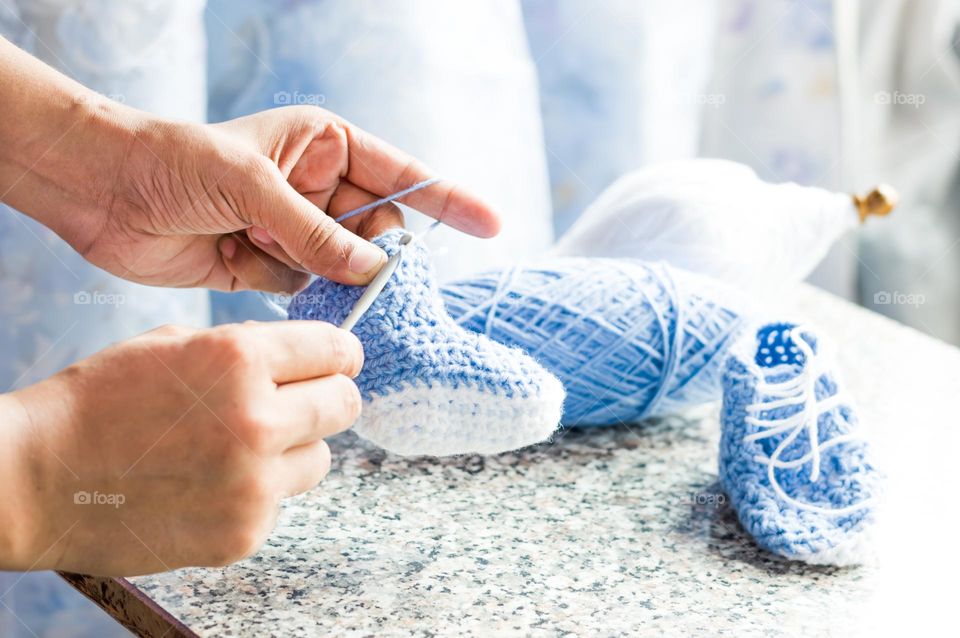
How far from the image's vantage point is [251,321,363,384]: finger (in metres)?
0.54

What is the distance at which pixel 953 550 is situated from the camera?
2.37ft

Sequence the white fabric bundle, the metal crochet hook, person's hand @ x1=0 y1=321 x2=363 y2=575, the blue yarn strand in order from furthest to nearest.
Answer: the white fabric bundle
the blue yarn strand
the metal crochet hook
person's hand @ x1=0 y1=321 x2=363 y2=575

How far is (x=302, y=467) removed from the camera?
562 mm

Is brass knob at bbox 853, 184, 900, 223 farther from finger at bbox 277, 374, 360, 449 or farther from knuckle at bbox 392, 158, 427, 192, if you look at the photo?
finger at bbox 277, 374, 360, 449

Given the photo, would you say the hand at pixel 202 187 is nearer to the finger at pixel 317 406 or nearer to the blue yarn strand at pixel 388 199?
the blue yarn strand at pixel 388 199

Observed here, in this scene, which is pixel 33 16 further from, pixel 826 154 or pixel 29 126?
pixel 826 154

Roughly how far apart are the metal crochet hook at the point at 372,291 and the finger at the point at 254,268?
18 centimetres

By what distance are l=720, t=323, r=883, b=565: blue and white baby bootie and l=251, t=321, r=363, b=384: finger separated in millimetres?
317

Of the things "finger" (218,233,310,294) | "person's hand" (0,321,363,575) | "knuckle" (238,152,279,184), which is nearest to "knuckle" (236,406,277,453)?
"person's hand" (0,321,363,575)

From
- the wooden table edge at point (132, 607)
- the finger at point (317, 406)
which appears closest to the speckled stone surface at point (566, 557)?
the wooden table edge at point (132, 607)

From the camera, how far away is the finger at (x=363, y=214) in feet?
2.53

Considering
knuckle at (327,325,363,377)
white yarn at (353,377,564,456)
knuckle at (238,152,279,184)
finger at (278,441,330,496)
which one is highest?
knuckle at (238,152,279,184)

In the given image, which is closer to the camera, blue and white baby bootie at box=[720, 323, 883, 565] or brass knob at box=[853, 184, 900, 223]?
blue and white baby bootie at box=[720, 323, 883, 565]

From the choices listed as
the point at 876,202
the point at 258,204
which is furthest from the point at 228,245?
the point at 876,202
